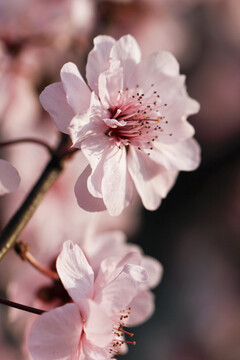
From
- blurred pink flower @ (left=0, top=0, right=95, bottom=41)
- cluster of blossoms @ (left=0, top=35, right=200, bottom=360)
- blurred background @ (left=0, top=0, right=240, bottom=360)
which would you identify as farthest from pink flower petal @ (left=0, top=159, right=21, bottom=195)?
blurred background @ (left=0, top=0, right=240, bottom=360)

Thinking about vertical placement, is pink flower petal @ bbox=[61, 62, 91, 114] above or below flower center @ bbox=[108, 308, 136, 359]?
above

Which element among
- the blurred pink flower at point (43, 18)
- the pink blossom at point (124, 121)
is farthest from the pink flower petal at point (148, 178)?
the blurred pink flower at point (43, 18)

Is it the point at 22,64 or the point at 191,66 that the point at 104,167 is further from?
the point at 191,66

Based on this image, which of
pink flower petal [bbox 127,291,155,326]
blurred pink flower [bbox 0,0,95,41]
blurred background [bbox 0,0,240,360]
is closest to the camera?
pink flower petal [bbox 127,291,155,326]

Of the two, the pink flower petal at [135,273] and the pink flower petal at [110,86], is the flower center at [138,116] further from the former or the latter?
the pink flower petal at [135,273]

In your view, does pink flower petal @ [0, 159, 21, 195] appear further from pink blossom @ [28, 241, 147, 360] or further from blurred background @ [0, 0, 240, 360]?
blurred background @ [0, 0, 240, 360]

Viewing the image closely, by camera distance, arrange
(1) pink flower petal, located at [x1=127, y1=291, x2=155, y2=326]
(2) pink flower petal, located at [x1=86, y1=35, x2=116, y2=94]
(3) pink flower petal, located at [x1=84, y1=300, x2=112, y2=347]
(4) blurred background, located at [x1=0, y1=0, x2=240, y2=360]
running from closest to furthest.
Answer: (3) pink flower petal, located at [x1=84, y1=300, x2=112, y2=347] < (2) pink flower petal, located at [x1=86, y1=35, x2=116, y2=94] < (1) pink flower petal, located at [x1=127, y1=291, x2=155, y2=326] < (4) blurred background, located at [x1=0, y1=0, x2=240, y2=360]

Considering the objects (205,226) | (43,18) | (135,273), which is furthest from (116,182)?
(205,226)

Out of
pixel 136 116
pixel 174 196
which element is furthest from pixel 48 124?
pixel 174 196

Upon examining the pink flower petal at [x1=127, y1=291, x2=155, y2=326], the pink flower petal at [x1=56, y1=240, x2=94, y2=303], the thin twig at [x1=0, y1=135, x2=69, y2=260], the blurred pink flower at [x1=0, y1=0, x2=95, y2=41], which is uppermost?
the blurred pink flower at [x1=0, y1=0, x2=95, y2=41]
